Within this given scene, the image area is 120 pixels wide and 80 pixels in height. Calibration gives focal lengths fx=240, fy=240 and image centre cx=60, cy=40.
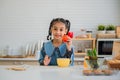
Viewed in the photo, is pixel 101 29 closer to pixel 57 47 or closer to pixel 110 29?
pixel 110 29

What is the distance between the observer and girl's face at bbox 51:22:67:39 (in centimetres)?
232

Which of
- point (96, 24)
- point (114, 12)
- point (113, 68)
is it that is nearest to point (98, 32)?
point (96, 24)

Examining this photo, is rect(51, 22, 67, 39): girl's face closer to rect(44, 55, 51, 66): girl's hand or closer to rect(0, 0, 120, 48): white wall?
rect(44, 55, 51, 66): girl's hand

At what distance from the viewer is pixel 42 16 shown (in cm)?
480

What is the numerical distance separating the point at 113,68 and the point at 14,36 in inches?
132

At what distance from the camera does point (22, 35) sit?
481 cm

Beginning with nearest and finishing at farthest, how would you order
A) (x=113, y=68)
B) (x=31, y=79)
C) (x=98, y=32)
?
1. (x=31, y=79)
2. (x=113, y=68)
3. (x=98, y=32)

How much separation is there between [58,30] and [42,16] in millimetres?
2510

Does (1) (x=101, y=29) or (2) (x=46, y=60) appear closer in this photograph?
(2) (x=46, y=60)

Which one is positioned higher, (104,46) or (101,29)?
(101,29)

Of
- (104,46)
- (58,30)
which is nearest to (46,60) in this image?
(58,30)

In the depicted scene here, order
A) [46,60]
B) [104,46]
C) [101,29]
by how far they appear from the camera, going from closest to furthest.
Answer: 1. [46,60]
2. [104,46]
3. [101,29]

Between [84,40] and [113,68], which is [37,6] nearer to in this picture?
[84,40]

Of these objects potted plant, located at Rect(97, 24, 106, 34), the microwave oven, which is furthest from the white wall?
the microwave oven
